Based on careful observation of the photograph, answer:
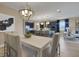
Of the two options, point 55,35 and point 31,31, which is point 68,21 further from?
Result: point 31,31

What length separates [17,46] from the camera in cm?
143

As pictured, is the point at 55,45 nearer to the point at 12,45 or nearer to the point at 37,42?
the point at 37,42

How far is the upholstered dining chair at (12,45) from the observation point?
1.39 metres

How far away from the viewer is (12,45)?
150 cm

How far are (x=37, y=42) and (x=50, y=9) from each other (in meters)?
0.52

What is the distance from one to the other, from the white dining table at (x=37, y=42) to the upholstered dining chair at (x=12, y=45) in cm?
9

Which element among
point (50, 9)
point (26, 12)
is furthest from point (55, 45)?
point (26, 12)

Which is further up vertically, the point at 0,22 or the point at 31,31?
the point at 0,22

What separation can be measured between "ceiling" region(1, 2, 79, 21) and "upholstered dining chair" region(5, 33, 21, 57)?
15.0 inches

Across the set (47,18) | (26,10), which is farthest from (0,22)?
(47,18)

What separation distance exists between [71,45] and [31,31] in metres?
0.61

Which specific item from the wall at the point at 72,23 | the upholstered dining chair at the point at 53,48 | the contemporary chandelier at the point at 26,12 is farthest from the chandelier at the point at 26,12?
the wall at the point at 72,23

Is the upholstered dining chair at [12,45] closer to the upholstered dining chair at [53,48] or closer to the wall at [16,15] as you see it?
the wall at [16,15]

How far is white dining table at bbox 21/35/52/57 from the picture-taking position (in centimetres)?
143
